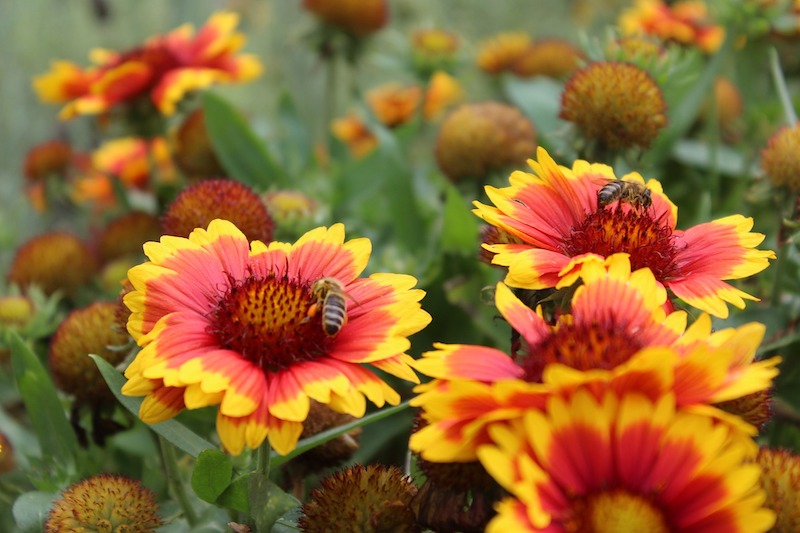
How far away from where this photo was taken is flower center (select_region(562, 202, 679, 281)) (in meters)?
0.84

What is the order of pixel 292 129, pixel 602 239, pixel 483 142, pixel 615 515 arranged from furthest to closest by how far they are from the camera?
pixel 292 129 → pixel 483 142 → pixel 602 239 → pixel 615 515

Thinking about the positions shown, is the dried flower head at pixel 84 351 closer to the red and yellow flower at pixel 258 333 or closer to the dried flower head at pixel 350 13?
the red and yellow flower at pixel 258 333

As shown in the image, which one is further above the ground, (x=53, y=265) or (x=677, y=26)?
(x=677, y=26)

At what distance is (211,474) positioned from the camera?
29.9 inches

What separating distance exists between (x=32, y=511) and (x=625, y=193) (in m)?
0.67

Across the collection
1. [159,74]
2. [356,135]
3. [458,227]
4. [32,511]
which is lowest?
[356,135]

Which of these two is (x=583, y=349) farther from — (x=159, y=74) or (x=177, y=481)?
(x=159, y=74)

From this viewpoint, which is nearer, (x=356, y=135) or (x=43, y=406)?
(x=43, y=406)

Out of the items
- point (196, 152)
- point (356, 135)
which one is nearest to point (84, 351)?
point (196, 152)

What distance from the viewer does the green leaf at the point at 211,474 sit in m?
0.74

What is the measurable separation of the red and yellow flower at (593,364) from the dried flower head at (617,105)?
1.42ft

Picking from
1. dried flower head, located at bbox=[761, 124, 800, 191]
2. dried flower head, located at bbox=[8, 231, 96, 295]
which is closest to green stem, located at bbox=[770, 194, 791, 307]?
dried flower head, located at bbox=[761, 124, 800, 191]

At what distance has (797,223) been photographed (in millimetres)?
997

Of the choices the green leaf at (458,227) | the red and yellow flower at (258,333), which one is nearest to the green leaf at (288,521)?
the red and yellow flower at (258,333)
